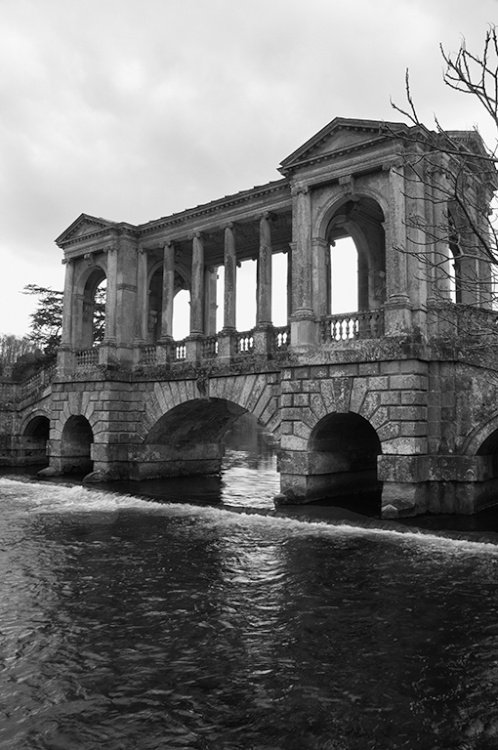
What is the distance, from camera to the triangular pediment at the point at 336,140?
14547mm

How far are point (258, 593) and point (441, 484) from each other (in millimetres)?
6426

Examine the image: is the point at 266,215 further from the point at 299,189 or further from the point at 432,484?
the point at 432,484

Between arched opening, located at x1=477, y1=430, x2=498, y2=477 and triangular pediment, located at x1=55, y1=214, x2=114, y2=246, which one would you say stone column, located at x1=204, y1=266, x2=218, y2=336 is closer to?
triangular pediment, located at x1=55, y1=214, x2=114, y2=246

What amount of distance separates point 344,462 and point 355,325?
155 inches

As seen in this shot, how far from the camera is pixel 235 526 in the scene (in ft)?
43.5

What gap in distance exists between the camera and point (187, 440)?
73.8 feet

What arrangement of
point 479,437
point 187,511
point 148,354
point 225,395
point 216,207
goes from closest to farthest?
point 479,437 → point 187,511 → point 225,395 → point 216,207 → point 148,354

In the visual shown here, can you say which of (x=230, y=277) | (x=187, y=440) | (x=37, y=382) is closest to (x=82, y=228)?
(x=230, y=277)

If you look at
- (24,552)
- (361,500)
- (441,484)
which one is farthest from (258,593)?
(361,500)

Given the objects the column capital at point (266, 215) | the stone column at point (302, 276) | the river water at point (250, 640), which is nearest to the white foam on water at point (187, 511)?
the river water at point (250, 640)

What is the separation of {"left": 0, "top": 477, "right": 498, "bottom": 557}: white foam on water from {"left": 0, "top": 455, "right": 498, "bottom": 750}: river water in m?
0.10

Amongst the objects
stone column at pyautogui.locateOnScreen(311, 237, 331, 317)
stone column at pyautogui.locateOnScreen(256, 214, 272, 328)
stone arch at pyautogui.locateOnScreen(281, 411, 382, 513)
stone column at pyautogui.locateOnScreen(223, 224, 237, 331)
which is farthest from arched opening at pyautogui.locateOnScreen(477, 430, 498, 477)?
stone column at pyautogui.locateOnScreen(223, 224, 237, 331)

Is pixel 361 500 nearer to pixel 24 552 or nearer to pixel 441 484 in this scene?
pixel 441 484

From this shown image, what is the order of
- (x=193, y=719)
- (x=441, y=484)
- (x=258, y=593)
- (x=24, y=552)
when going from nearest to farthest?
(x=193, y=719)
(x=258, y=593)
(x=24, y=552)
(x=441, y=484)
